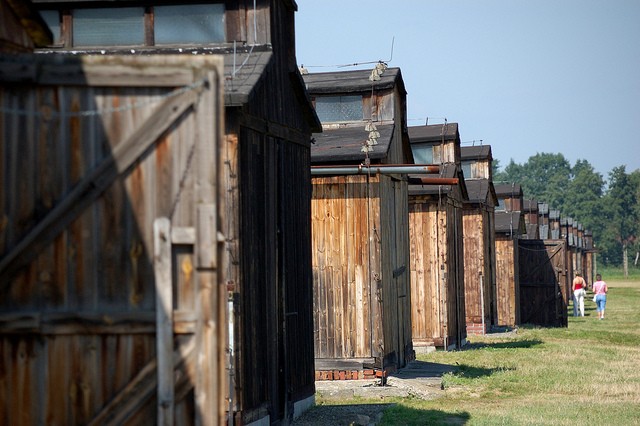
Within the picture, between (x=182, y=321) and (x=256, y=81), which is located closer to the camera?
(x=182, y=321)

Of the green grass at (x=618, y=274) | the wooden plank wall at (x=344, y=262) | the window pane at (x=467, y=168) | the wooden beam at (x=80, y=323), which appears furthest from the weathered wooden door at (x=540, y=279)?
the green grass at (x=618, y=274)

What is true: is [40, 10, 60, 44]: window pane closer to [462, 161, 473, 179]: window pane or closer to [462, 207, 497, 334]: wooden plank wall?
[462, 207, 497, 334]: wooden plank wall

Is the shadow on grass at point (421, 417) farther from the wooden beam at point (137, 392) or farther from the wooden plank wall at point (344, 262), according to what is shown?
the wooden beam at point (137, 392)

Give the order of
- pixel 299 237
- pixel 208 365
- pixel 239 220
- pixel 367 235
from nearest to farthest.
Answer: pixel 208 365 < pixel 239 220 < pixel 299 237 < pixel 367 235

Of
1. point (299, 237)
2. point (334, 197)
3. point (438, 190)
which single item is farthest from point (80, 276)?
point (438, 190)

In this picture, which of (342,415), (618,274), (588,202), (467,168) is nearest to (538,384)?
(342,415)

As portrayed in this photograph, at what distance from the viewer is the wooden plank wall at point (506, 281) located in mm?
39469

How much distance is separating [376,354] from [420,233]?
25.3 feet

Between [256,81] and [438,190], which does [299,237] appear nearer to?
[256,81]

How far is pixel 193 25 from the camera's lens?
14.0 meters

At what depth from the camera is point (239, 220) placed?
41.5ft

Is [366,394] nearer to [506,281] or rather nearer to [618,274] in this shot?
[506,281]

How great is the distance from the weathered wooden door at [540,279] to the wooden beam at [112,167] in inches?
1344

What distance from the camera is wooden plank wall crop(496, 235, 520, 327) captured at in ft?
129
